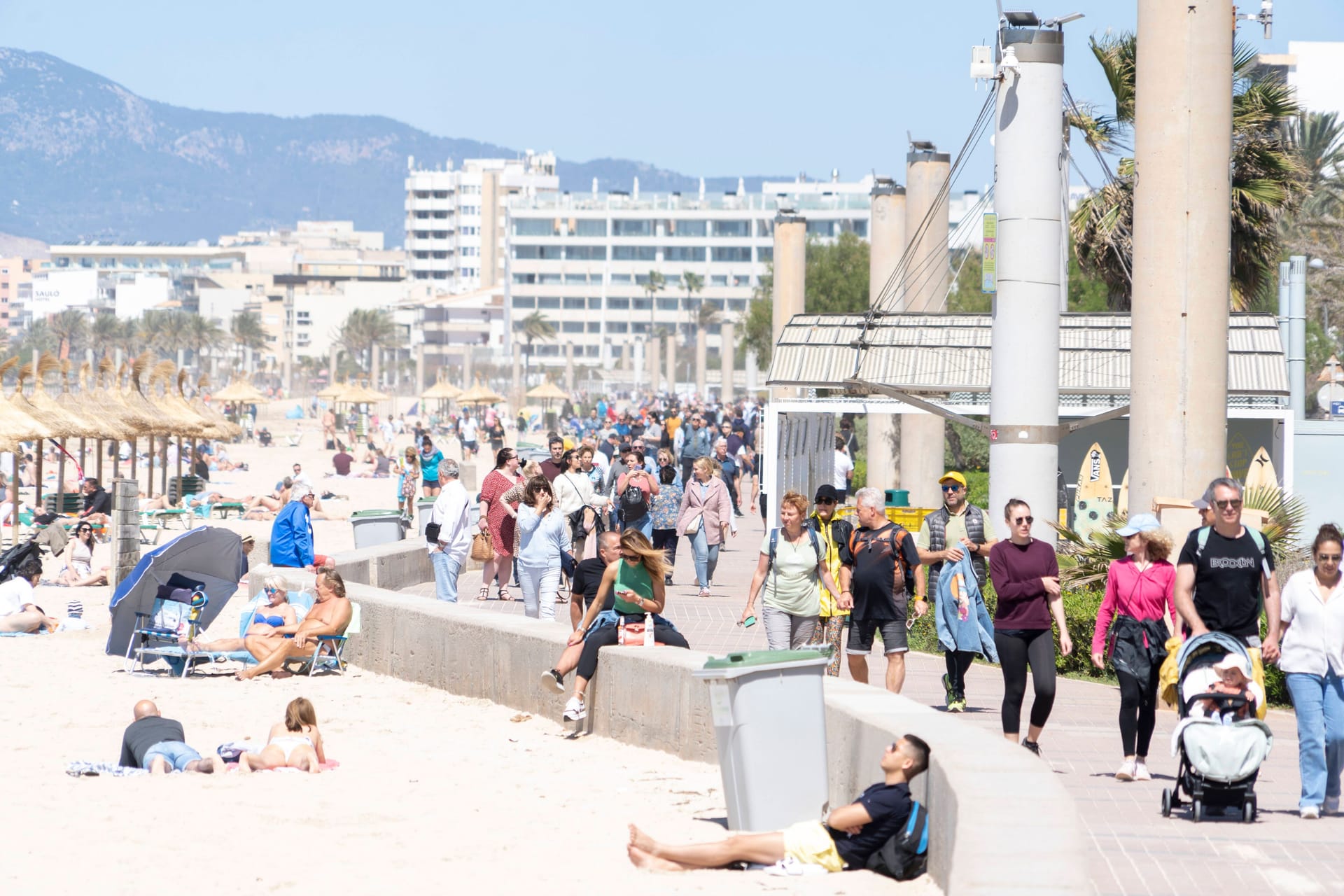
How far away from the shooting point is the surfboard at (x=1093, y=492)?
19.6 meters

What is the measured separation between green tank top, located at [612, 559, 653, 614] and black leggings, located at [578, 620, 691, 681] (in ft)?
0.55

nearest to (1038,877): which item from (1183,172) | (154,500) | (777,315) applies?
(1183,172)

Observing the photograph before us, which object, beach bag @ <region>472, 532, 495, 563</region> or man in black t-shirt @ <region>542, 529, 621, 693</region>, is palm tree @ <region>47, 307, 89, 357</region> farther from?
man in black t-shirt @ <region>542, 529, 621, 693</region>

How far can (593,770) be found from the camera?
9133 millimetres

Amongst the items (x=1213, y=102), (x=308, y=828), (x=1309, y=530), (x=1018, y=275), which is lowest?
(x=308, y=828)

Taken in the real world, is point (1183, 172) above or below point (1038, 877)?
above

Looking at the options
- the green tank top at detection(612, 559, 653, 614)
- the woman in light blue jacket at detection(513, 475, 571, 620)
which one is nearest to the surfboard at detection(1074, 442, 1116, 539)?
the woman in light blue jacket at detection(513, 475, 571, 620)

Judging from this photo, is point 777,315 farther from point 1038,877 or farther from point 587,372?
point 587,372

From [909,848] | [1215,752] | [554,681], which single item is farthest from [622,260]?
[909,848]

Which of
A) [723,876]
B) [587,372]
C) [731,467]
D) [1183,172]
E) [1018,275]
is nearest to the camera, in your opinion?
[723,876]

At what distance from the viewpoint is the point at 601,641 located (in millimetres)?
9898

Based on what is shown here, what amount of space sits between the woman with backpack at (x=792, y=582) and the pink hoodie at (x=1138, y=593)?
1781 millimetres

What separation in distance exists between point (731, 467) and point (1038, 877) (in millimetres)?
20608

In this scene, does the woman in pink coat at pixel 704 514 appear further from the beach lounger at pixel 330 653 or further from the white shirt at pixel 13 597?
the white shirt at pixel 13 597
